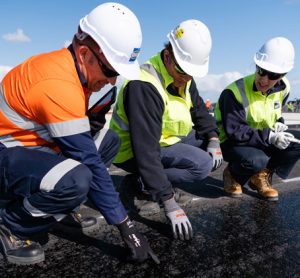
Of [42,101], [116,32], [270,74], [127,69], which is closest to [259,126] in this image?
[270,74]

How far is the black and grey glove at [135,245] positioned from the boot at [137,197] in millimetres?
764

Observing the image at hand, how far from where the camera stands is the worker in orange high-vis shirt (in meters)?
1.77

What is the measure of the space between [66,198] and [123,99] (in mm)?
874

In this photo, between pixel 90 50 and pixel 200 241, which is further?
pixel 200 241

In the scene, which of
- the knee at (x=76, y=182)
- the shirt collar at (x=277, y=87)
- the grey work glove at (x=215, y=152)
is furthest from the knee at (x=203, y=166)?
the knee at (x=76, y=182)

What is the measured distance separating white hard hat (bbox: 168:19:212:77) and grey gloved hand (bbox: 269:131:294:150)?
1.04 meters

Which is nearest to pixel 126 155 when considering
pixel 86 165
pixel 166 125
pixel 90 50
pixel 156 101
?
pixel 166 125

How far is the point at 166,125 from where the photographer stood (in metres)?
2.61

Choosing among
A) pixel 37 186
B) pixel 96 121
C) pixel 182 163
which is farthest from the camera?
pixel 182 163

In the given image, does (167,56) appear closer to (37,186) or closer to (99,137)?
(99,137)

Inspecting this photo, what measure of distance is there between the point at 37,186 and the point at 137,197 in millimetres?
1120

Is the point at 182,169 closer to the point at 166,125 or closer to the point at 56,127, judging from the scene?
the point at 166,125

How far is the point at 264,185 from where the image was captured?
3166 millimetres

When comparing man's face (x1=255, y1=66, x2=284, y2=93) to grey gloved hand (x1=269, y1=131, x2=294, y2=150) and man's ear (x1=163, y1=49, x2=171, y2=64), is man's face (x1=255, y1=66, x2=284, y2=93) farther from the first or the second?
man's ear (x1=163, y1=49, x2=171, y2=64)
